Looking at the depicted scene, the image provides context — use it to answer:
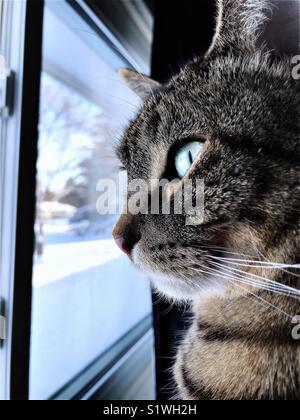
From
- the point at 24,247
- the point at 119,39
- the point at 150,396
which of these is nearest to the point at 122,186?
the point at 24,247

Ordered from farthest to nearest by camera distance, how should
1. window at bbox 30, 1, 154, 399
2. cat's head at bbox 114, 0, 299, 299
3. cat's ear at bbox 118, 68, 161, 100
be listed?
window at bbox 30, 1, 154, 399 < cat's ear at bbox 118, 68, 161, 100 < cat's head at bbox 114, 0, 299, 299

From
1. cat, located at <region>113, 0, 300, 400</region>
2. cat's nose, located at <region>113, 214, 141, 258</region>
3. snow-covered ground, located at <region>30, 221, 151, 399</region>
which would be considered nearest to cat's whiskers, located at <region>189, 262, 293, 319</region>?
cat, located at <region>113, 0, 300, 400</region>

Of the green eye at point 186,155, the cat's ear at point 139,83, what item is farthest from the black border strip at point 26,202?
the green eye at point 186,155

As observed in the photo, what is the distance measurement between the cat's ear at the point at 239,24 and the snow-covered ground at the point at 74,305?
1.22 feet

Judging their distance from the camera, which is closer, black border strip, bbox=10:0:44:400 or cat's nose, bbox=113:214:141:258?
cat's nose, bbox=113:214:141:258

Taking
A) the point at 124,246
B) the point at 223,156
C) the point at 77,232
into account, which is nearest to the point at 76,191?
the point at 77,232

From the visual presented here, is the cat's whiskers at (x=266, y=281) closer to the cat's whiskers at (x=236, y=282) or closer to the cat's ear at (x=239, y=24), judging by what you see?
the cat's whiskers at (x=236, y=282)

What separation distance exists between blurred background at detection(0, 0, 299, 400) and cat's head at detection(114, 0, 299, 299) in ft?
0.16

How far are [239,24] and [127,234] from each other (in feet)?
0.99

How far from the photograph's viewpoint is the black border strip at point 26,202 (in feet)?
2.20

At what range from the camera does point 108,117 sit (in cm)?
79

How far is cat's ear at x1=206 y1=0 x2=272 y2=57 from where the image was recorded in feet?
1.67

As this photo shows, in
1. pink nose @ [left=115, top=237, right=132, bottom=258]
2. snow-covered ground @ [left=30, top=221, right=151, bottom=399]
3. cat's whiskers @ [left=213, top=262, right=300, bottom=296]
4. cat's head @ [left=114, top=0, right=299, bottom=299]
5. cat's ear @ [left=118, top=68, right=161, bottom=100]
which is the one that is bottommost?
snow-covered ground @ [left=30, top=221, right=151, bottom=399]

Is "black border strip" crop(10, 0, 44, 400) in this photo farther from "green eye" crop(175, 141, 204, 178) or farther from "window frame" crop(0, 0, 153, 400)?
"green eye" crop(175, 141, 204, 178)
